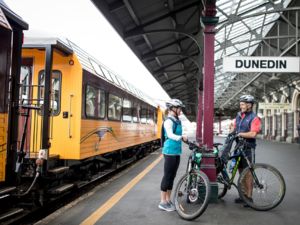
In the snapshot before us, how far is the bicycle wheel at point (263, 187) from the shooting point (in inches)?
256

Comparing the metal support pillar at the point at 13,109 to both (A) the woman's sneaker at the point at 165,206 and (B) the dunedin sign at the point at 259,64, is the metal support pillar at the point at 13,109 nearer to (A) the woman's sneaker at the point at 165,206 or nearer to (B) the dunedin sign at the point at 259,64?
(A) the woman's sneaker at the point at 165,206

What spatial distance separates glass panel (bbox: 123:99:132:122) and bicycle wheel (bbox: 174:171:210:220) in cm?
745

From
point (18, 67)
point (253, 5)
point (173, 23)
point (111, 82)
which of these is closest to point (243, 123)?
point (18, 67)

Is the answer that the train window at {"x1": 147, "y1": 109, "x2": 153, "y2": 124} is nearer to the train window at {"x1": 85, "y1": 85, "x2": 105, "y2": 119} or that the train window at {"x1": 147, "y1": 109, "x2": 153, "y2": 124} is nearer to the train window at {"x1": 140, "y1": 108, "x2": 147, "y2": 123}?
the train window at {"x1": 140, "y1": 108, "x2": 147, "y2": 123}

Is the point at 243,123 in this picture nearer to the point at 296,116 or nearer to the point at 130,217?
the point at 130,217

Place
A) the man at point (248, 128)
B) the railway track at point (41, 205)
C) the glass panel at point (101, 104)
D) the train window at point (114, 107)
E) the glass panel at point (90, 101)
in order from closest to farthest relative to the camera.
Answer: the railway track at point (41, 205)
the man at point (248, 128)
the glass panel at point (90, 101)
the glass panel at point (101, 104)
the train window at point (114, 107)

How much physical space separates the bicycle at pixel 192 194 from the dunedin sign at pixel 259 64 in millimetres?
5826

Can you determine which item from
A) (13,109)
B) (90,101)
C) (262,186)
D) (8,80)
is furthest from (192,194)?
(90,101)

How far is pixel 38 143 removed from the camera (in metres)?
8.03

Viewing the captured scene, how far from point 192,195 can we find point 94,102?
4058mm

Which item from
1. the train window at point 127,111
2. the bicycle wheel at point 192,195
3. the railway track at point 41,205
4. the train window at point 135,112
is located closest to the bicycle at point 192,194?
the bicycle wheel at point 192,195

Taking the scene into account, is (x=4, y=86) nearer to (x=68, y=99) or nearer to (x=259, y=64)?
(x=68, y=99)

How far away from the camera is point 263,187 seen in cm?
652

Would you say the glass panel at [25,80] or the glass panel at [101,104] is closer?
the glass panel at [25,80]
